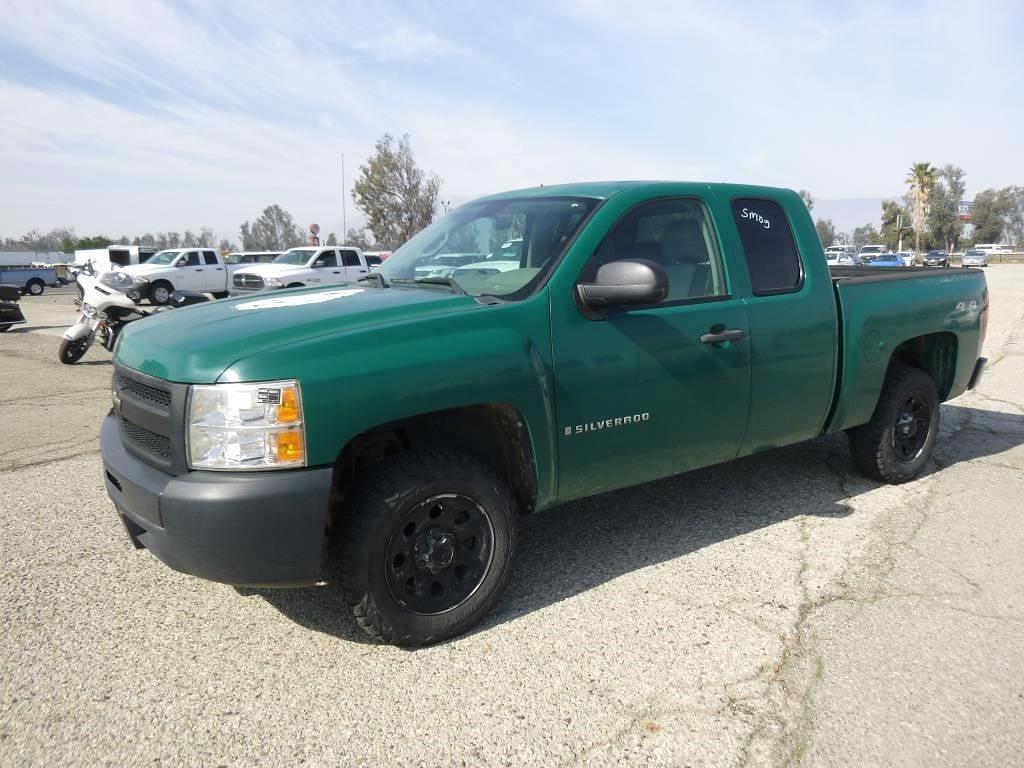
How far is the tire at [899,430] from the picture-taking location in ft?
15.7

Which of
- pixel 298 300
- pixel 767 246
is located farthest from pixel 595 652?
pixel 767 246

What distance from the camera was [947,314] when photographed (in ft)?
16.4

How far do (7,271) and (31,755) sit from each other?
36975mm

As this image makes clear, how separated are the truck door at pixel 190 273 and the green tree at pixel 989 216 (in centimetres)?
10028

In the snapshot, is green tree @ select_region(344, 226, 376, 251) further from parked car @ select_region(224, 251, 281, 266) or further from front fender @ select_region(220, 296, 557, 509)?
front fender @ select_region(220, 296, 557, 509)

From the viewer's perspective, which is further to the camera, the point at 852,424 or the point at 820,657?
the point at 852,424

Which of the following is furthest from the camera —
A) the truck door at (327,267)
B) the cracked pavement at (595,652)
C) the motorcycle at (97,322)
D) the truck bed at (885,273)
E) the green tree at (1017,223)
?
the green tree at (1017,223)

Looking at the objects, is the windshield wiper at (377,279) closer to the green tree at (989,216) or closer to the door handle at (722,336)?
the door handle at (722,336)

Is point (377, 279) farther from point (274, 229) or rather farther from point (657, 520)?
point (274, 229)

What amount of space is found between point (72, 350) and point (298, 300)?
341 inches

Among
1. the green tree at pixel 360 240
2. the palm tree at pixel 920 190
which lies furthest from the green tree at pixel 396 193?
the palm tree at pixel 920 190

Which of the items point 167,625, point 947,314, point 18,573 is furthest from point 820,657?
point 18,573

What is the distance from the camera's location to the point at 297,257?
861 inches

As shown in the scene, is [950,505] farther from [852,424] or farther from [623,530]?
[623,530]
